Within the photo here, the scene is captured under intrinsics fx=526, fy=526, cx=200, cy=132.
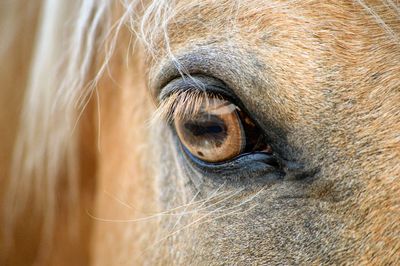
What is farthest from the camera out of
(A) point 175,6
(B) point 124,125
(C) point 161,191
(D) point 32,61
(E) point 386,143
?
(D) point 32,61

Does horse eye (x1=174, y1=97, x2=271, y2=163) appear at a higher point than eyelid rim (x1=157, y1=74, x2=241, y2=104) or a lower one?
lower

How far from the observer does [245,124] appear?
962 millimetres

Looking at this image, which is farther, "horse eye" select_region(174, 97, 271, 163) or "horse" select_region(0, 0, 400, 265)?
"horse eye" select_region(174, 97, 271, 163)

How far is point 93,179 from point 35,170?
175 mm

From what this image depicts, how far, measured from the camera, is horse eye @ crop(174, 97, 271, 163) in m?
0.96

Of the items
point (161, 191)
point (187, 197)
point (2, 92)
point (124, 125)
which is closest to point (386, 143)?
point (187, 197)

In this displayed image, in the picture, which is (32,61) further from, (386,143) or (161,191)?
(386,143)

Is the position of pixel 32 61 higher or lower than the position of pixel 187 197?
higher

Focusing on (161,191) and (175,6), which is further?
(161,191)

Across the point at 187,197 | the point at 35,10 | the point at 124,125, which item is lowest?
the point at 187,197

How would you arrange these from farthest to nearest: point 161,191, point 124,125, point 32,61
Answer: point 32,61 → point 124,125 → point 161,191

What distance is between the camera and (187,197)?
109 centimetres

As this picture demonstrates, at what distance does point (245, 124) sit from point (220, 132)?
0.05 m

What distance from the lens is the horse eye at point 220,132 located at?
96cm
